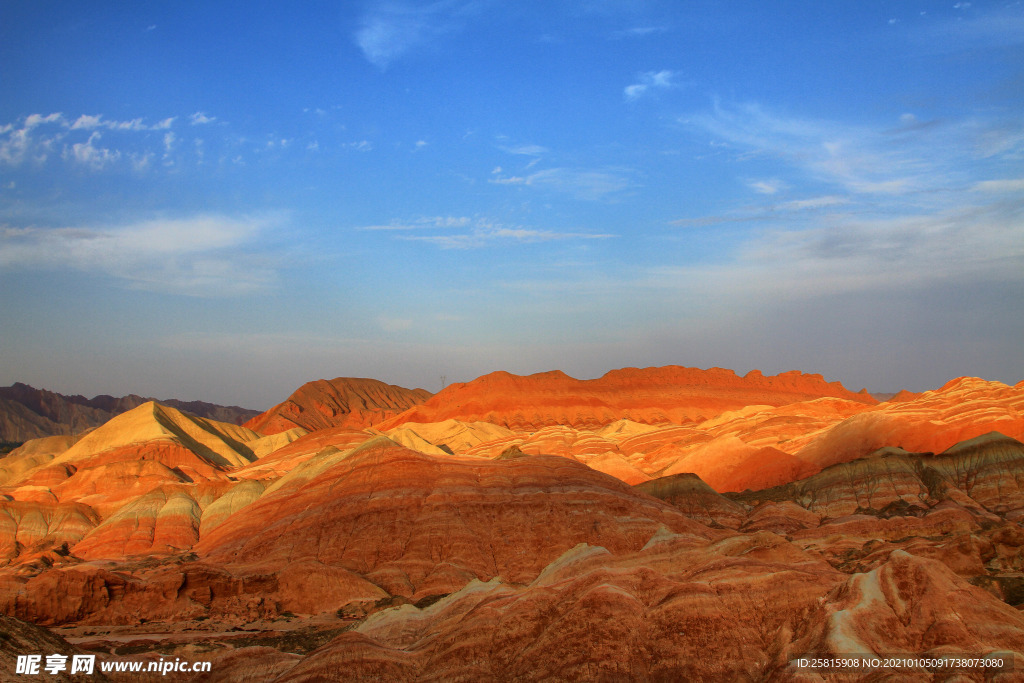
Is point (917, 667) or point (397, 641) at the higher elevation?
point (917, 667)

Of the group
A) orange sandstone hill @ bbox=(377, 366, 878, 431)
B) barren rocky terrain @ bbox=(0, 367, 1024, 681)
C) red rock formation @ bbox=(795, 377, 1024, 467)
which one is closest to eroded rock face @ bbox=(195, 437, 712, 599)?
barren rocky terrain @ bbox=(0, 367, 1024, 681)

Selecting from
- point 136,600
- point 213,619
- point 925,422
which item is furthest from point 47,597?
point 925,422

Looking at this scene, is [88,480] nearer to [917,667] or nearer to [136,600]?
[136,600]

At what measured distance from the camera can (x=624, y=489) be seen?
5334 cm

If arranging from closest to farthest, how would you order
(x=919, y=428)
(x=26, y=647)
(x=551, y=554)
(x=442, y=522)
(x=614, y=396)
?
(x=26, y=647)
(x=551, y=554)
(x=442, y=522)
(x=919, y=428)
(x=614, y=396)

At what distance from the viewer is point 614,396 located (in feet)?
571

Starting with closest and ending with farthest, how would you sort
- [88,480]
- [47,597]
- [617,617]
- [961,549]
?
[617,617] → [961,549] → [47,597] → [88,480]

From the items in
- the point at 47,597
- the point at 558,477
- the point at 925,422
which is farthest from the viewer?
the point at 925,422

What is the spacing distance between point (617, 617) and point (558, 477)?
3010cm

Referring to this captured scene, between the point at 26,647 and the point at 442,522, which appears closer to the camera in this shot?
the point at 26,647

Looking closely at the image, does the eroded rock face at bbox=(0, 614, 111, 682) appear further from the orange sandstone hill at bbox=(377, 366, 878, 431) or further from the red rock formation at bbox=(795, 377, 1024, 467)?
the orange sandstone hill at bbox=(377, 366, 878, 431)

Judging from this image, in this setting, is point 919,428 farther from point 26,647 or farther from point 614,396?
point 614,396

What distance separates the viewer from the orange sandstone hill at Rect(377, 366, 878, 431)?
545 ft

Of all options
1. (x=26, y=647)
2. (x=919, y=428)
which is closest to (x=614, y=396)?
(x=919, y=428)
